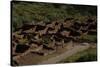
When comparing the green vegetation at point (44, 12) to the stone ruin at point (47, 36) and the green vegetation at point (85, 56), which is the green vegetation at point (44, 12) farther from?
the green vegetation at point (85, 56)

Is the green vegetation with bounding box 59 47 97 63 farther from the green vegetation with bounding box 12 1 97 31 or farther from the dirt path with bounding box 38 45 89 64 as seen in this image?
the green vegetation with bounding box 12 1 97 31

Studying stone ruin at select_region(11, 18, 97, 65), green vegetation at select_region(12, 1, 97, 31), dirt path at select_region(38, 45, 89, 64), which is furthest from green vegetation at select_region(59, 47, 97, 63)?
green vegetation at select_region(12, 1, 97, 31)

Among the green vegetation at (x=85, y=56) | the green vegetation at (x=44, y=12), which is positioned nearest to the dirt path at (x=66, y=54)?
the green vegetation at (x=85, y=56)

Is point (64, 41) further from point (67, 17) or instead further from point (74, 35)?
point (67, 17)

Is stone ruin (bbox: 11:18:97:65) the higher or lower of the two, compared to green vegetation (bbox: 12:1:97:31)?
lower

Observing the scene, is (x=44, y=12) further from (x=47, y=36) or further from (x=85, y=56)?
(x=85, y=56)

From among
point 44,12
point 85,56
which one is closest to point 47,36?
point 44,12
